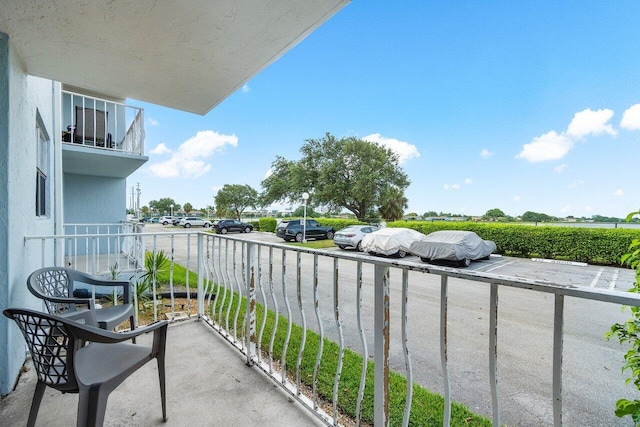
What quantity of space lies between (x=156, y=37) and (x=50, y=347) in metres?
1.99

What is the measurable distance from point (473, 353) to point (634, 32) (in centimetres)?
1859

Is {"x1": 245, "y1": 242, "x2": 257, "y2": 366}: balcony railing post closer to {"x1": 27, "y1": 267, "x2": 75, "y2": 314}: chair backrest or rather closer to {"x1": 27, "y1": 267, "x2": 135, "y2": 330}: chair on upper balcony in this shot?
{"x1": 27, "y1": 267, "x2": 135, "y2": 330}: chair on upper balcony

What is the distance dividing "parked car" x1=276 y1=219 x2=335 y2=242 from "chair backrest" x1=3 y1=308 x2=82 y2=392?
13957 mm

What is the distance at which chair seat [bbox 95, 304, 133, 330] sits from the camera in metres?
1.94

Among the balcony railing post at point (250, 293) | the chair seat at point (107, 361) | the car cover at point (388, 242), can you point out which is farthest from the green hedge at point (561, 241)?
the chair seat at point (107, 361)

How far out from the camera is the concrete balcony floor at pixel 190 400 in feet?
5.32

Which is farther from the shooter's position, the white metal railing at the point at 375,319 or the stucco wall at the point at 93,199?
the stucco wall at the point at 93,199

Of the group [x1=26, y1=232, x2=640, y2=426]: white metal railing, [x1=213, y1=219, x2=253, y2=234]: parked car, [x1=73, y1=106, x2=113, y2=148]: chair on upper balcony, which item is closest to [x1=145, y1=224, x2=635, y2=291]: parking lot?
[x1=73, y1=106, x2=113, y2=148]: chair on upper balcony

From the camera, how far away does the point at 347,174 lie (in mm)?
22109

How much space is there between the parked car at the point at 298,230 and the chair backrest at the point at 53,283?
42.4 ft

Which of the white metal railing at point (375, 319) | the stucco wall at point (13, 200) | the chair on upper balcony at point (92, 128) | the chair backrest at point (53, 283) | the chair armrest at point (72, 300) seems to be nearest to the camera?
the white metal railing at point (375, 319)

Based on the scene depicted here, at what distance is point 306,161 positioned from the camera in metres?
23.5

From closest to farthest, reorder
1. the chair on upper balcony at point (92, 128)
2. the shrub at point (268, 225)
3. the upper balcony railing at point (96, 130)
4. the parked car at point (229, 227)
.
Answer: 1. the upper balcony railing at point (96, 130)
2. the chair on upper balcony at point (92, 128)
3. the parked car at point (229, 227)
4. the shrub at point (268, 225)

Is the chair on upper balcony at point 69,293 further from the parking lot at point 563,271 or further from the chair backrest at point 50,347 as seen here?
the parking lot at point 563,271
